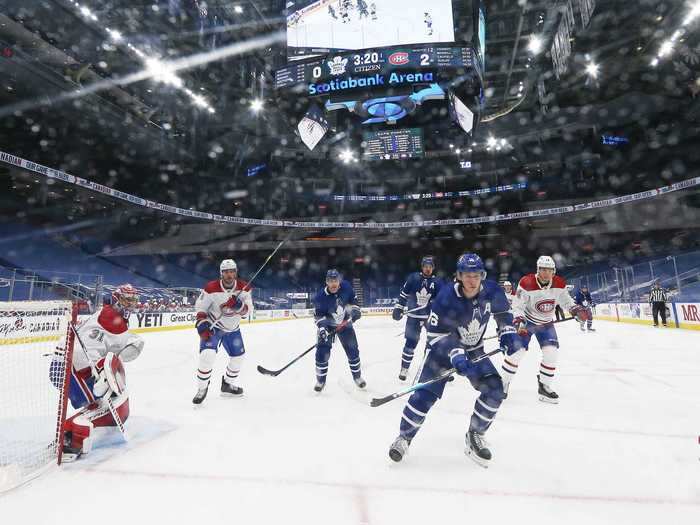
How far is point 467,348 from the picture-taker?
3.04m

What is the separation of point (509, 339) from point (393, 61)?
10.3 m

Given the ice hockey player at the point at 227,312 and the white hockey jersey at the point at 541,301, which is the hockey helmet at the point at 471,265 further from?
the ice hockey player at the point at 227,312

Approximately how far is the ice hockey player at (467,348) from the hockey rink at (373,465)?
243 mm

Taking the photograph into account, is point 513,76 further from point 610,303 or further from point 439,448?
point 439,448

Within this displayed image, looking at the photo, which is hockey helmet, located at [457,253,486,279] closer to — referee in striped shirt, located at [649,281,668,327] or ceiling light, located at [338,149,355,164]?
referee in striped shirt, located at [649,281,668,327]

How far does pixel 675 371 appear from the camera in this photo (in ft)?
19.5

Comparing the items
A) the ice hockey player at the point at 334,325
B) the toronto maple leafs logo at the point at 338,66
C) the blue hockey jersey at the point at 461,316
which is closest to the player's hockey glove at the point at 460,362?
the blue hockey jersey at the point at 461,316

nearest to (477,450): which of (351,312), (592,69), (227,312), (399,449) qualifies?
(399,449)

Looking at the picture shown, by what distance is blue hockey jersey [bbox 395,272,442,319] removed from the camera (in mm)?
5918

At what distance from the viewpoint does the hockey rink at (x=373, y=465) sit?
6.88ft

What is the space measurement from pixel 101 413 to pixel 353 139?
14935mm

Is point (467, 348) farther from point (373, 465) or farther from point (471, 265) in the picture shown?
point (373, 465)

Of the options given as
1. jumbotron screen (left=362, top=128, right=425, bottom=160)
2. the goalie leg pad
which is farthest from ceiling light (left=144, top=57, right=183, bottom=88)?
the goalie leg pad

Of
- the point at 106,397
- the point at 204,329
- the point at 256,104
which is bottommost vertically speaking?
the point at 106,397
